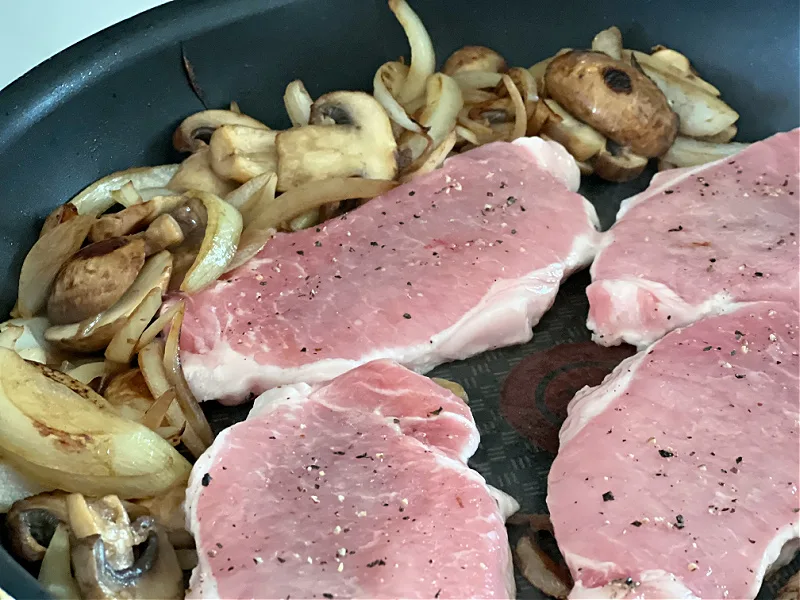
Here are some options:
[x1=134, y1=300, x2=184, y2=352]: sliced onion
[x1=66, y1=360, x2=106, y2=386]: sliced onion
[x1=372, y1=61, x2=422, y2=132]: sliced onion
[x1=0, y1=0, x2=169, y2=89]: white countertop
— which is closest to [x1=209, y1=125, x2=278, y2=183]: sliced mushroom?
[x1=372, y1=61, x2=422, y2=132]: sliced onion

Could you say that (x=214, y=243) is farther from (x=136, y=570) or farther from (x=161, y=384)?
(x=136, y=570)

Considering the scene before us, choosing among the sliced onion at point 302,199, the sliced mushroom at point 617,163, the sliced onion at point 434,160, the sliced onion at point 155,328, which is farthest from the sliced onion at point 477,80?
the sliced onion at point 155,328

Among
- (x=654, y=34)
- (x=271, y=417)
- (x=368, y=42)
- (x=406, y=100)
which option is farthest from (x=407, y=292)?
(x=654, y=34)

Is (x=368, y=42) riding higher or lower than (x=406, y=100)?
higher

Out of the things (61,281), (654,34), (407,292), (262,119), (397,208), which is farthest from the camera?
(654,34)

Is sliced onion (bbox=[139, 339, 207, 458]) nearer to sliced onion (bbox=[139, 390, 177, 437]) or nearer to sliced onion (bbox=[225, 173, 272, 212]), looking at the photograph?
sliced onion (bbox=[139, 390, 177, 437])

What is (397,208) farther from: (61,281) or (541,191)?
(61,281)
